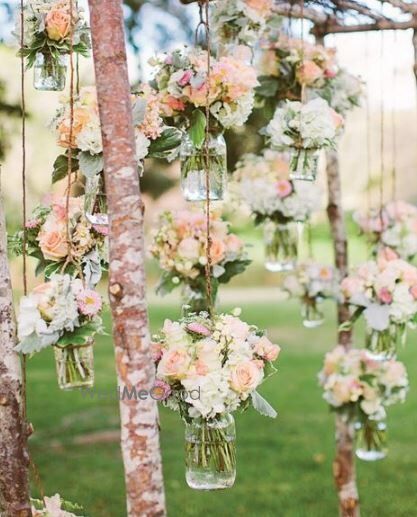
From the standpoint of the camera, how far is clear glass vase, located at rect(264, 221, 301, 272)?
3898mm

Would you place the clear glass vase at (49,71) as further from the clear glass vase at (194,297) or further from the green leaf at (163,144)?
the clear glass vase at (194,297)

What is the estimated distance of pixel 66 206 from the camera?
7.77 ft

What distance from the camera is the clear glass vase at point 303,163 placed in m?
3.23

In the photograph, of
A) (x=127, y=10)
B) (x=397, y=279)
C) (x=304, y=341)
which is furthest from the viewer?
(x=304, y=341)

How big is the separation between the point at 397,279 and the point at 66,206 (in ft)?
5.16

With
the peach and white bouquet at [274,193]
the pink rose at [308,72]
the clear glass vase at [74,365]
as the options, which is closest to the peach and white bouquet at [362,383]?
the peach and white bouquet at [274,193]

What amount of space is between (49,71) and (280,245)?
1508 millimetres

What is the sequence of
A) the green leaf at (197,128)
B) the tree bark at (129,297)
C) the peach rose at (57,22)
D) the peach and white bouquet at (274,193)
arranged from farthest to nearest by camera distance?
the peach and white bouquet at (274,193) < the green leaf at (197,128) < the peach rose at (57,22) < the tree bark at (129,297)

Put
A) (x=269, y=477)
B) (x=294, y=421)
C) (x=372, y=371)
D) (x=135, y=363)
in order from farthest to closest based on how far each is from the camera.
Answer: (x=294, y=421) < (x=269, y=477) < (x=372, y=371) < (x=135, y=363)

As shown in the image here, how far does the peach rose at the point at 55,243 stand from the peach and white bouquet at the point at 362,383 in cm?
189

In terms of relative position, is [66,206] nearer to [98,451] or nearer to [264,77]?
[264,77]

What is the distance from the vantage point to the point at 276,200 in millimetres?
3834

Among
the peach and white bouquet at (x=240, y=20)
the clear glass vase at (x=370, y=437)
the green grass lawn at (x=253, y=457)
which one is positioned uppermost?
the peach and white bouquet at (x=240, y=20)

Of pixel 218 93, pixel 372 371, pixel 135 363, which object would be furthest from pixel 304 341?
pixel 135 363
